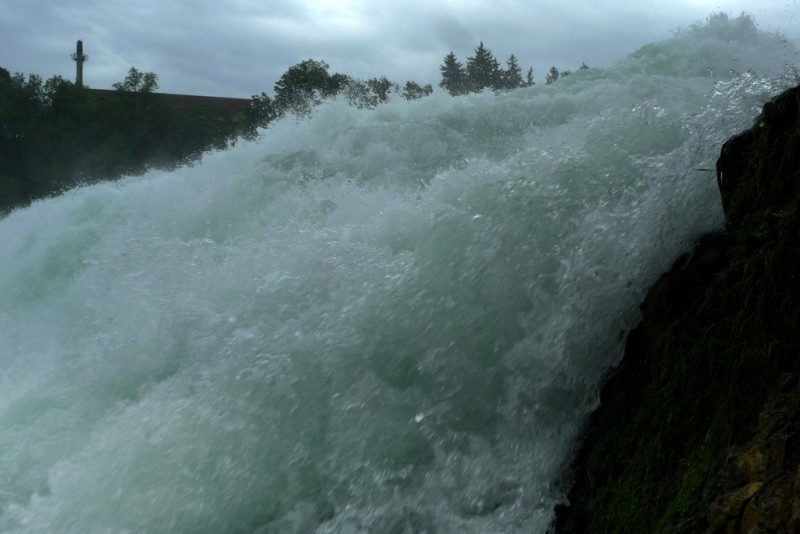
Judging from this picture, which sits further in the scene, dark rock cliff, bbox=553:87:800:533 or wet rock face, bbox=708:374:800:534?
dark rock cliff, bbox=553:87:800:533

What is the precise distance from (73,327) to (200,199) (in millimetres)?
1871

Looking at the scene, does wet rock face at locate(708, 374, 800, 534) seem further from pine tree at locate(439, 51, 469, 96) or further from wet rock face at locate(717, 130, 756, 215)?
pine tree at locate(439, 51, 469, 96)

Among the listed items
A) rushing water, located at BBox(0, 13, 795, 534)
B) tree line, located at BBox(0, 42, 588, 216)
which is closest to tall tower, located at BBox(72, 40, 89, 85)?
tree line, located at BBox(0, 42, 588, 216)

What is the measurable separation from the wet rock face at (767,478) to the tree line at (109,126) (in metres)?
24.2

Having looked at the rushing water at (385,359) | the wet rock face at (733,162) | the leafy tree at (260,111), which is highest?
the leafy tree at (260,111)

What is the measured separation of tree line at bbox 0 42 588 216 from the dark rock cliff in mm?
23414

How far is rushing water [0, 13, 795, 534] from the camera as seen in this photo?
306 centimetres

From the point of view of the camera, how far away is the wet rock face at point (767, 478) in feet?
6.39

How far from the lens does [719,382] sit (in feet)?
8.53

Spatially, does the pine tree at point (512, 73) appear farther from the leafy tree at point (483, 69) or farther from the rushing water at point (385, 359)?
the rushing water at point (385, 359)

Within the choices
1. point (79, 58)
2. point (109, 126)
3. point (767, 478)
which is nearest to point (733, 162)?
point (767, 478)

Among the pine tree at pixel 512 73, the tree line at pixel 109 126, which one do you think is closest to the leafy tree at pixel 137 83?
the tree line at pixel 109 126

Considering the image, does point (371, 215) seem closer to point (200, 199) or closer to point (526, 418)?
point (526, 418)

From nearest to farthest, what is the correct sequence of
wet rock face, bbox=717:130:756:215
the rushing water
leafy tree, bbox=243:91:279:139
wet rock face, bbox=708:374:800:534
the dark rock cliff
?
→ wet rock face, bbox=708:374:800:534, the dark rock cliff, wet rock face, bbox=717:130:756:215, the rushing water, leafy tree, bbox=243:91:279:139
